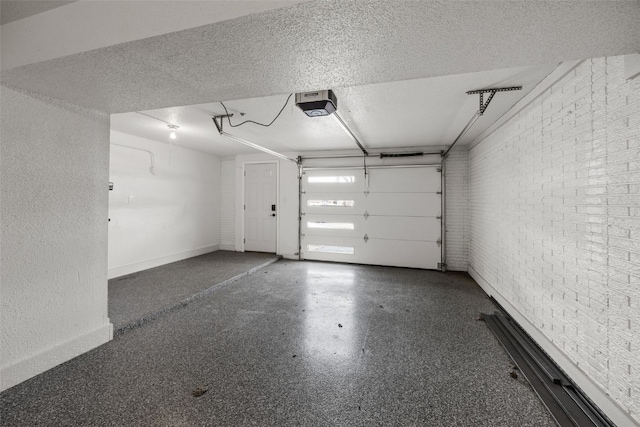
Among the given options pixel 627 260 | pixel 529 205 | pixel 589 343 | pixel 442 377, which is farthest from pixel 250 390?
pixel 529 205

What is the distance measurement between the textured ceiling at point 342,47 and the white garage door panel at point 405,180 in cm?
376

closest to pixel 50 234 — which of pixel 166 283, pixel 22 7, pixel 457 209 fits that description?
pixel 22 7

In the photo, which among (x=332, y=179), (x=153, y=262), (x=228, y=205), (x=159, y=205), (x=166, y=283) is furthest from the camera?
(x=228, y=205)

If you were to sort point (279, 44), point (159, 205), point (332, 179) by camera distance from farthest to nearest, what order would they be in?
point (332, 179), point (159, 205), point (279, 44)

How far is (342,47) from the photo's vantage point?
50.1 inches

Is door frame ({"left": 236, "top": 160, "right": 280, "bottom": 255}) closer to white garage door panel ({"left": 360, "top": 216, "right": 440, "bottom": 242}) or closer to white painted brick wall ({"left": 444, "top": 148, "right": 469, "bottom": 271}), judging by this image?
white garage door panel ({"left": 360, "top": 216, "right": 440, "bottom": 242})

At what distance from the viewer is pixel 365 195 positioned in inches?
212

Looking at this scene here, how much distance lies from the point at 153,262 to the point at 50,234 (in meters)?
3.07

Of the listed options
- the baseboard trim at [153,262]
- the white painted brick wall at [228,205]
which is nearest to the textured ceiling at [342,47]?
the baseboard trim at [153,262]

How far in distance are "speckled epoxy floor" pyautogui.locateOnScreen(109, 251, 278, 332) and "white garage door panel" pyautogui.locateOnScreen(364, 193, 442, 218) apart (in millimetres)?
2487

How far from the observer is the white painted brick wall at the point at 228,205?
645 centimetres

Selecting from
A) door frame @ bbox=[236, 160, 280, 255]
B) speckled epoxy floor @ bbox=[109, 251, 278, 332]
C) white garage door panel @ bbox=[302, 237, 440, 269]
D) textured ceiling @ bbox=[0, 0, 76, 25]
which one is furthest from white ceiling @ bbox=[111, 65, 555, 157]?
speckled epoxy floor @ bbox=[109, 251, 278, 332]

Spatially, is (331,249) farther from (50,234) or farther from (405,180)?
(50,234)

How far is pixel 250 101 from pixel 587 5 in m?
2.61
